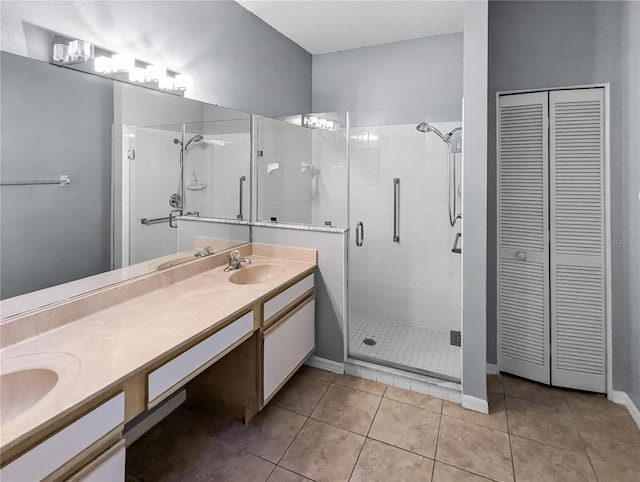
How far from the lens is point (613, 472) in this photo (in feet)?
5.39

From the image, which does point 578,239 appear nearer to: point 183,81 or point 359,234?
point 359,234

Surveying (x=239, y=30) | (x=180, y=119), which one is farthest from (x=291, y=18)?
(x=180, y=119)

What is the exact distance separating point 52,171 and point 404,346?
8.18 feet

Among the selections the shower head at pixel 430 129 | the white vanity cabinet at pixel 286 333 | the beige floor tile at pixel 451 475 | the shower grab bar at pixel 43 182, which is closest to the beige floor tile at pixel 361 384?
the white vanity cabinet at pixel 286 333

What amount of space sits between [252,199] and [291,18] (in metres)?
1.46

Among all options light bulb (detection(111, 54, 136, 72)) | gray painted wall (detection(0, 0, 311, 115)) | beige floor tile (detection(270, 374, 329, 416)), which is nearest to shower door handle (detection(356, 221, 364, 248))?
beige floor tile (detection(270, 374, 329, 416))

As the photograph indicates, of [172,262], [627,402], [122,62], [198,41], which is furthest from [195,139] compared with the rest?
[627,402]

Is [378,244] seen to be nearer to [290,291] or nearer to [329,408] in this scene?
[290,291]

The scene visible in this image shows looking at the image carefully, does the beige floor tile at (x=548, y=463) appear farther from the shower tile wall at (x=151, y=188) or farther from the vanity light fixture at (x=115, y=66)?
the vanity light fixture at (x=115, y=66)

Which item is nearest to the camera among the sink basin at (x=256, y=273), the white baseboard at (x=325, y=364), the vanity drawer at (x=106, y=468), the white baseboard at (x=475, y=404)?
the vanity drawer at (x=106, y=468)

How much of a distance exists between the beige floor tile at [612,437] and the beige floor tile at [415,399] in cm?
76

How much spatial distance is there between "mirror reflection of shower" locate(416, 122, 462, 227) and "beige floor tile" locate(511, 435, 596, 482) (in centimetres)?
143

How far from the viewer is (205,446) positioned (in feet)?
5.87

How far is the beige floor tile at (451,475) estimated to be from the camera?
1590 mm
